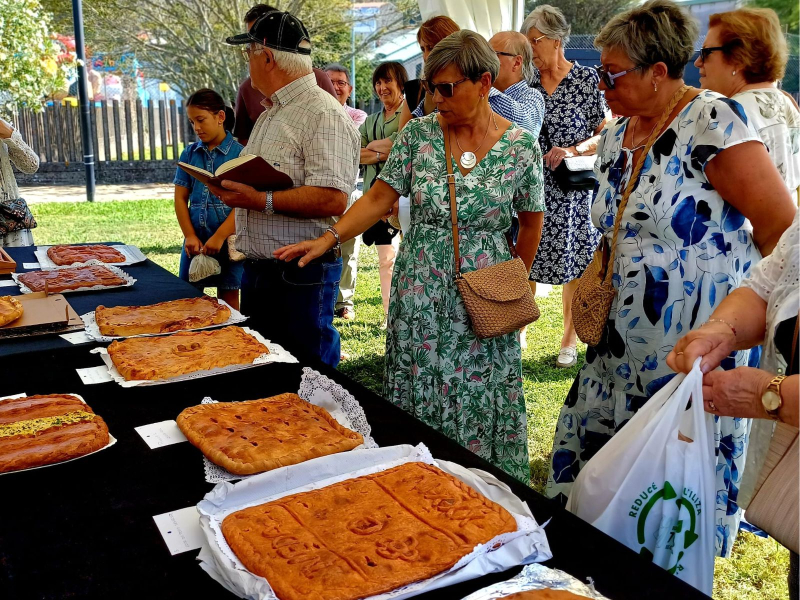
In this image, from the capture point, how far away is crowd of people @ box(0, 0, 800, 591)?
1949 mm

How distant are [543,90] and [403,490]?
3500 mm

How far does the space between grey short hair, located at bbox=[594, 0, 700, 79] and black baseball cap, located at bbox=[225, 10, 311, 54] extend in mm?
1311

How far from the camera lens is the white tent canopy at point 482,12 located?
15.1ft

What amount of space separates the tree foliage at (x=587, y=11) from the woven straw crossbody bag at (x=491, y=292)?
676 inches

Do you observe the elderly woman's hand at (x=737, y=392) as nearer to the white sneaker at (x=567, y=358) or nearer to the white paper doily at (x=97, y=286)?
the white paper doily at (x=97, y=286)

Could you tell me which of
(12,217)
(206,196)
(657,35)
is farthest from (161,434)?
(12,217)

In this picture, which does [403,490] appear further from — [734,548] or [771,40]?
[771,40]

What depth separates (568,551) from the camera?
1.28 metres

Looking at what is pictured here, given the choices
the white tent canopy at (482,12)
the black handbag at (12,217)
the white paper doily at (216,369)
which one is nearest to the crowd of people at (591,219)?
the white paper doily at (216,369)

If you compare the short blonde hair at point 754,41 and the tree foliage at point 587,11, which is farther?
the tree foliage at point 587,11

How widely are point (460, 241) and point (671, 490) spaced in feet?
4.41

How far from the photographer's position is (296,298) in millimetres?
2939

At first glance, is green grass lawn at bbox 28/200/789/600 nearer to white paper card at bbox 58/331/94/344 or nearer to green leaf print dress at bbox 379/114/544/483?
green leaf print dress at bbox 379/114/544/483

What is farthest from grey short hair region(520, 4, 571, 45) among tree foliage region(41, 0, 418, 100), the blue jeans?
tree foliage region(41, 0, 418, 100)
